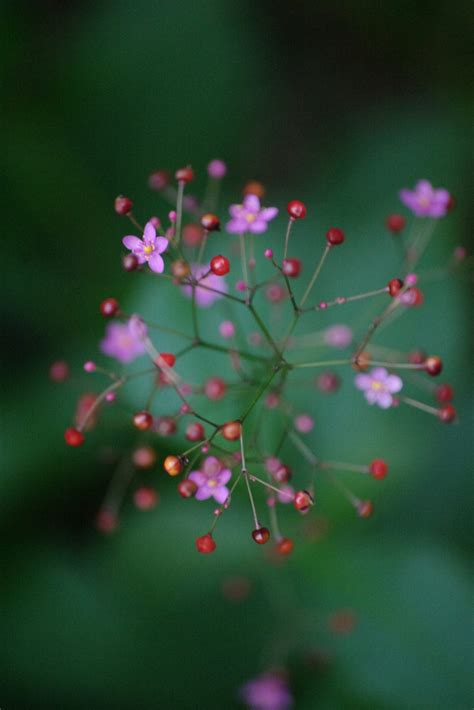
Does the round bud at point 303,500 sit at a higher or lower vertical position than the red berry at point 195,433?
lower

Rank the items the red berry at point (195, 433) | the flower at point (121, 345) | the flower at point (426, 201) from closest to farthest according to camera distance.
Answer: the red berry at point (195, 433)
the flower at point (426, 201)
the flower at point (121, 345)

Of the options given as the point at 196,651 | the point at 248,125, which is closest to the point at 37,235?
the point at 248,125

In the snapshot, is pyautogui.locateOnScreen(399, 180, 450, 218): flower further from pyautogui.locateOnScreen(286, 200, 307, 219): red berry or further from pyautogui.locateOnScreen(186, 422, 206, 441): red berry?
pyautogui.locateOnScreen(186, 422, 206, 441): red berry

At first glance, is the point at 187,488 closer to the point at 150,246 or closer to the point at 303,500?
the point at 303,500

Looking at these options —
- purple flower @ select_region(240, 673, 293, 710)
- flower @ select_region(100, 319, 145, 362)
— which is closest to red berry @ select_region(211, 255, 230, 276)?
flower @ select_region(100, 319, 145, 362)

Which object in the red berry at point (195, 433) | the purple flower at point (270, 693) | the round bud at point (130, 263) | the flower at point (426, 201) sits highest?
the flower at point (426, 201)

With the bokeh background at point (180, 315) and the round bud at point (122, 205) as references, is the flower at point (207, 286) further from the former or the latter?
the round bud at point (122, 205)

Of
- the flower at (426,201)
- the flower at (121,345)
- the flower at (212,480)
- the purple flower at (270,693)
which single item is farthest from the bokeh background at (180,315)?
the flower at (212,480)

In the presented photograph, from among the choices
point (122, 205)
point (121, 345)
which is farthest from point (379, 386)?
point (121, 345)
